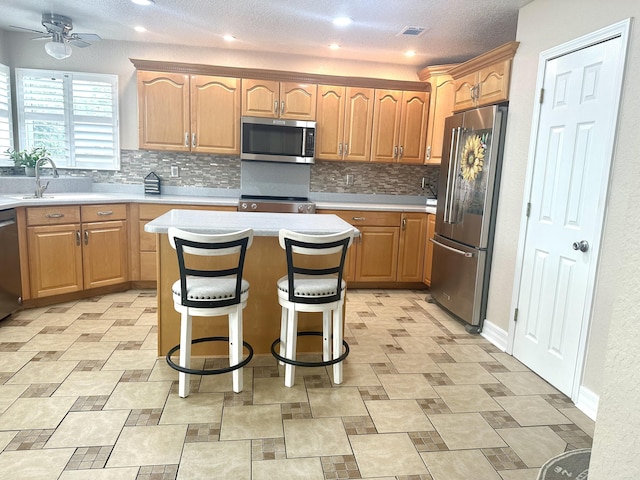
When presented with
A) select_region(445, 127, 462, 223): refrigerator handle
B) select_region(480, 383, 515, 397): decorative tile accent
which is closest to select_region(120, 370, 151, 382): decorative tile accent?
select_region(480, 383, 515, 397): decorative tile accent

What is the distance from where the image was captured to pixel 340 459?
6.30 feet

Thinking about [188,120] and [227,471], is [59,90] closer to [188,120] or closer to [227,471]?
A: [188,120]

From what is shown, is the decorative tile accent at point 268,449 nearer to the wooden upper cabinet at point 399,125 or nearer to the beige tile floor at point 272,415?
the beige tile floor at point 272,415

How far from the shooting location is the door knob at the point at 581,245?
2447 mm

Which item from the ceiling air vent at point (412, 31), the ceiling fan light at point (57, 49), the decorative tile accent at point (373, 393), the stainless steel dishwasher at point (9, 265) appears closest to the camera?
the decorative tile accent at point (373, 393)

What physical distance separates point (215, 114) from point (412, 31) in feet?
7.03

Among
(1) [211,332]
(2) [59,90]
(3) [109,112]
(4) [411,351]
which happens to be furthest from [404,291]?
(2) [59,90]

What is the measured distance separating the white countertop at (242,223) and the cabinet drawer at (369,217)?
4.69ft

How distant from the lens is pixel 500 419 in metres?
2.31

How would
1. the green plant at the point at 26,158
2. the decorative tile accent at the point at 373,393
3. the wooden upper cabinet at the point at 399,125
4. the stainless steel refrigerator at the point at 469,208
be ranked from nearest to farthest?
the decorative tile accent at the point at 373,393
the stainless steel refrigerator at the point at 469,208
the green plant at the point at 26,158
the wooden upper cabinet at the point at 399,125

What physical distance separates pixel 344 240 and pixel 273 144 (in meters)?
2.56

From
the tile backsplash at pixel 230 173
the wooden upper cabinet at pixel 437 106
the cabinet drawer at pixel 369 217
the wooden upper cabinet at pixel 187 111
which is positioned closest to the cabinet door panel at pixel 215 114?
the wooden upper cabinet at pixel 187 111

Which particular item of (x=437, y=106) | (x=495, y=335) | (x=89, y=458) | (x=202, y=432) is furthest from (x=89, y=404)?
(x=437, y=106)

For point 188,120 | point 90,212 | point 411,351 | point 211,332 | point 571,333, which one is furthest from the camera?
point 188,120
